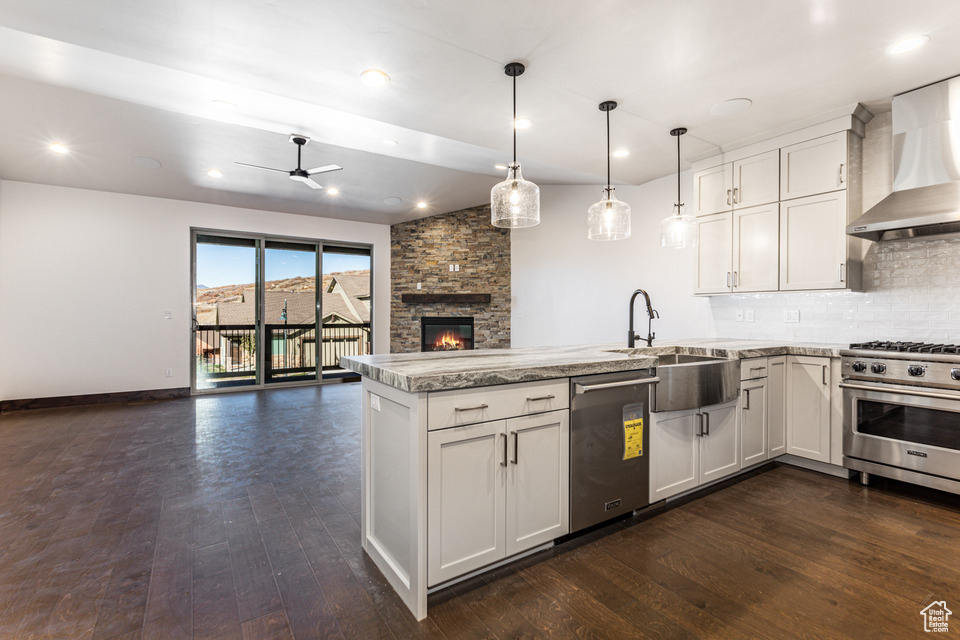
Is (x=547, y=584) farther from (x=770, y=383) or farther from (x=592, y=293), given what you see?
(x=592, y=293)

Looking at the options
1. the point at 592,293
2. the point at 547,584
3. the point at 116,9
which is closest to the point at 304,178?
the point at 116,9

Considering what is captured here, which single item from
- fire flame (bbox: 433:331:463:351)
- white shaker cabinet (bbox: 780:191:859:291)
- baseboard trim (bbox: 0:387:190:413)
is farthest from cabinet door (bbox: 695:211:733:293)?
baseboard trim (bbox: 0:387:190:413)

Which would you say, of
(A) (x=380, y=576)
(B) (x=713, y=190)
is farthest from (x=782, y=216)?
(A) (x=380, y=576)

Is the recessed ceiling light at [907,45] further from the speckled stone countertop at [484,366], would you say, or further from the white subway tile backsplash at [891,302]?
the speckled stone countertop at [484,366]

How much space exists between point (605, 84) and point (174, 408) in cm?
585

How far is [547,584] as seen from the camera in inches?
71.1

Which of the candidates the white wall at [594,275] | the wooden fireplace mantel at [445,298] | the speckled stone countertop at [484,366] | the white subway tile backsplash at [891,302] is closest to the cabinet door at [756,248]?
the white subway tile backsplash at [891,302]

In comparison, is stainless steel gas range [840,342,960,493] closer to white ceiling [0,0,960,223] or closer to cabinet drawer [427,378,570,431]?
white ceiling [0,0,960,223]

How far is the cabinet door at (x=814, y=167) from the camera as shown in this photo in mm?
3164

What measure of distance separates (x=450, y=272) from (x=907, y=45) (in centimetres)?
572

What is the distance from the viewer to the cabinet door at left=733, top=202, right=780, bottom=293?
3520 mm

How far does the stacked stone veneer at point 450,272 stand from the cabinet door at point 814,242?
12.9 feet

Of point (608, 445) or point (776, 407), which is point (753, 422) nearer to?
point (776, 407)

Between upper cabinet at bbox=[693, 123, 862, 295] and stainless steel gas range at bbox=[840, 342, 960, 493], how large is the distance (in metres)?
0.71
